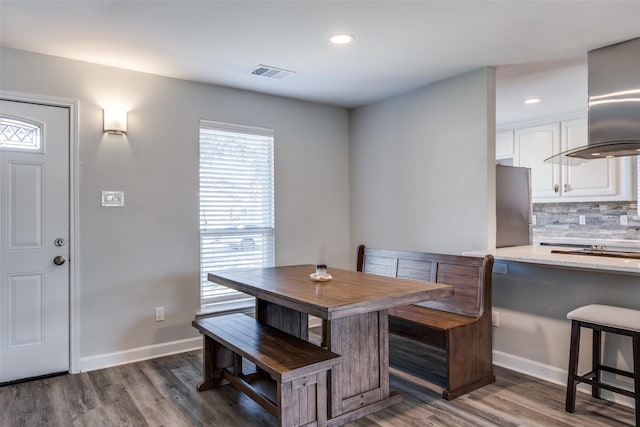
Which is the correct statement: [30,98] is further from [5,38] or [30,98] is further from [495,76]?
[495,76]

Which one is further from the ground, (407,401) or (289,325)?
(289,325)

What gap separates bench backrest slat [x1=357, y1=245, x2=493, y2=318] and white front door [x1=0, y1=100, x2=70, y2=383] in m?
2.63

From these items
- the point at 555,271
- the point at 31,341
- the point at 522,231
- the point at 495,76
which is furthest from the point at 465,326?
the point at 31,341

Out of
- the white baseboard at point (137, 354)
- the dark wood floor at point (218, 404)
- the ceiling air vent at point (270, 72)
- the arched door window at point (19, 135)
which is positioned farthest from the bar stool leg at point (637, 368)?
the arched door window at point (19, 135)

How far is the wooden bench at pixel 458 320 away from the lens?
274 centimetres

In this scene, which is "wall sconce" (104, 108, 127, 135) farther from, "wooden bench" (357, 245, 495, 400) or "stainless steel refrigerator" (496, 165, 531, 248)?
"stainless steel refrigerator" (496, 165, 531, 248)

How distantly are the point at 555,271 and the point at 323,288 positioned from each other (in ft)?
5.79

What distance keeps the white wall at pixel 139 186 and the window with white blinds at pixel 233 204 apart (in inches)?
3.6

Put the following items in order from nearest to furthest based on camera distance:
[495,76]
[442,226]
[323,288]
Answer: [323,288], [495,76], [442,226]

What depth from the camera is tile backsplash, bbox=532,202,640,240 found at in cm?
461

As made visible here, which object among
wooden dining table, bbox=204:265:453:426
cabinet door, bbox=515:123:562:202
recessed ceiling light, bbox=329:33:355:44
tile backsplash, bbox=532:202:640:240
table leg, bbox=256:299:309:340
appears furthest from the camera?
cabinet door, bbox=515:123:562:202

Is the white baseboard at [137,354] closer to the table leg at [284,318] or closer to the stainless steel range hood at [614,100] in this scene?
the table leg at [284,318]

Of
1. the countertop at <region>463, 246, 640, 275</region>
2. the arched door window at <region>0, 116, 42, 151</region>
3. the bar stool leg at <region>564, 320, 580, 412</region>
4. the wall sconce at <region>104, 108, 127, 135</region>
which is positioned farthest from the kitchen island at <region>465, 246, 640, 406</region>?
the arched door window at <region>0, 116, 42, 151</region>

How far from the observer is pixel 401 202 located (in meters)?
4.21
